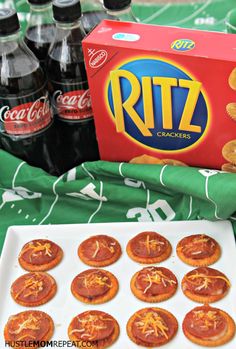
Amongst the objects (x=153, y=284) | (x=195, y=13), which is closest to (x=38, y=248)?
(x=153, y=284)

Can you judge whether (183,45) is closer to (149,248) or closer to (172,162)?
(172,162)

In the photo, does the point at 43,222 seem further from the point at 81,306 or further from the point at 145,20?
the point at 145,20

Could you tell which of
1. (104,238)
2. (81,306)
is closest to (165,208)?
(104,238)

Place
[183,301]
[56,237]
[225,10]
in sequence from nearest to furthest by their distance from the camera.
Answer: [183,301] → [56,237] → [225,10]

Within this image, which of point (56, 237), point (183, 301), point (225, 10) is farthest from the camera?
point (225, 10)

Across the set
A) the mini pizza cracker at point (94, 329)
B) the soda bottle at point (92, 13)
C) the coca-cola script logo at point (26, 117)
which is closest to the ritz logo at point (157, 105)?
the coca-cola script logo at point (26, 117)

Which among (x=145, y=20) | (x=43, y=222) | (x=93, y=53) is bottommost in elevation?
(x=43, y=222)

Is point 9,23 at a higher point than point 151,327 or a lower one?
higher
